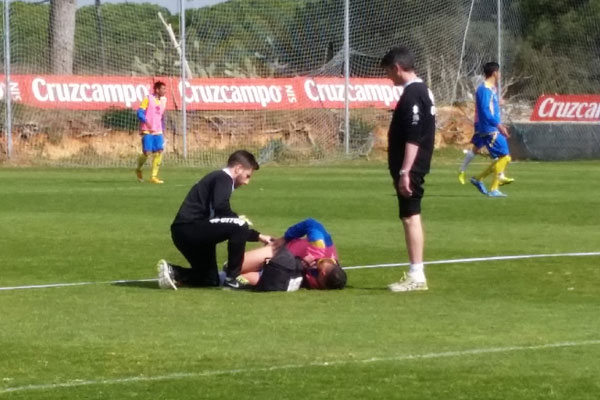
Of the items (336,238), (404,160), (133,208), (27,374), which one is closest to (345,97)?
(133,208)

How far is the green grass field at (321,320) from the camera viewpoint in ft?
25.0

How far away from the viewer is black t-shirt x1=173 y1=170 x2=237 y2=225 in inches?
464

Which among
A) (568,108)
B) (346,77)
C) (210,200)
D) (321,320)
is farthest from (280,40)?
(321,320)

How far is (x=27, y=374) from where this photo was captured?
26.1ft

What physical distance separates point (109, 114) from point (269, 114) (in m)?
4.48

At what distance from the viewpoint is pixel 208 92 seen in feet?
128

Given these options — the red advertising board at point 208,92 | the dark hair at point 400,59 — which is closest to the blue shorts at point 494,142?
the dark hair at point 400,59

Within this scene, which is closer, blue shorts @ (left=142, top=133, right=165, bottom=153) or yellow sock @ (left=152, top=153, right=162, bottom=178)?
yellow sock @ (left=152, top=153, right=162, bottom=178)

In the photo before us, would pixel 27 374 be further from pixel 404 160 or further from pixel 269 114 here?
pixel 269 114

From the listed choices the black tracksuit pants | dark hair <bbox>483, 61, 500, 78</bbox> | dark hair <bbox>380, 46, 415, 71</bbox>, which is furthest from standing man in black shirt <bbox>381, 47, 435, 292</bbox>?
dark hair <bbox>483, 61, 500, 78</bbox>

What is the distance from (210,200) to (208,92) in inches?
1074

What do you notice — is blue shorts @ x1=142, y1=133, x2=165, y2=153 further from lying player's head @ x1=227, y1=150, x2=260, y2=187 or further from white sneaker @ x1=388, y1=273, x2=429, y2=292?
white sneaker @ x1=388, y1=273, x2=429, y2=292

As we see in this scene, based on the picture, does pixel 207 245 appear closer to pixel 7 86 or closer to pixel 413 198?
pixel 413 198

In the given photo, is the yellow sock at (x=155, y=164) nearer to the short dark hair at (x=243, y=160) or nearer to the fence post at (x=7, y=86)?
the fence post at (x=7, y=86)
